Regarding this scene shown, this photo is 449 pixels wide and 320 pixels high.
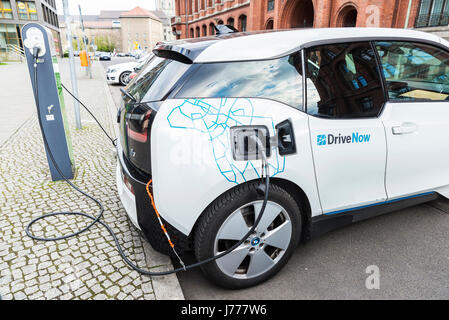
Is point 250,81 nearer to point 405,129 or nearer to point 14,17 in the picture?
point 405,129

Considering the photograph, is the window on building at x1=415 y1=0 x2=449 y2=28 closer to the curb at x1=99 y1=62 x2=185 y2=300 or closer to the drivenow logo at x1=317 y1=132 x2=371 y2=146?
the drivenow logo at x1=317 y1=132 x2=371 y2=146

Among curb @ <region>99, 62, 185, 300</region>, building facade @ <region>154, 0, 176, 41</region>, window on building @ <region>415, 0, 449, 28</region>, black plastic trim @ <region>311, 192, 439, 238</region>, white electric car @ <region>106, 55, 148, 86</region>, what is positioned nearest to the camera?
curb @ <region>99, 62, 185, 300</region>

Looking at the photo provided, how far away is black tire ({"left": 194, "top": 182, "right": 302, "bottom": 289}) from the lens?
196 centimetres

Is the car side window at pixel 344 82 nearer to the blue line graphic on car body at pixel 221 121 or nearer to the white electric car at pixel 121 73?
the blue line graphic on car body at pixel 221 121

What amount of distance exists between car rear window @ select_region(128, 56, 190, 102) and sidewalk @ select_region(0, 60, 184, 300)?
1.31 meters

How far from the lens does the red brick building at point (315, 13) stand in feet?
49.4

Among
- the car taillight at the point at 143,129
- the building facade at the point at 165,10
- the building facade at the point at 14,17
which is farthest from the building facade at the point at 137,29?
the car taillight at the point at 143,129

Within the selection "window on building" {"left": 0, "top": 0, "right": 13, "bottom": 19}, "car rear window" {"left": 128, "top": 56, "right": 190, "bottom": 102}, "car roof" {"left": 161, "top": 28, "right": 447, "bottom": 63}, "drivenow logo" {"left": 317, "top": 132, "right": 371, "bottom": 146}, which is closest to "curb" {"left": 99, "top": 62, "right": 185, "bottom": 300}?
"car rear window" {"left": 128, "top": 56, "right": 190, "bottom": 102}

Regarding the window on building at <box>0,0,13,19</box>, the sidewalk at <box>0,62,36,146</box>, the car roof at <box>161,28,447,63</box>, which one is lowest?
the sidewalk at <box>0,62,36,146</box>

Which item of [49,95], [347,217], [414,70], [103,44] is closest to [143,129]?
[347,217]

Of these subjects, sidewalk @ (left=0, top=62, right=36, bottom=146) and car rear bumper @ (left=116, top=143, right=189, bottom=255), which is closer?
car rear bumper @ (left=116, top=143, right=189, bottom=255)

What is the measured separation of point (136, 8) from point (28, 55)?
411 ft

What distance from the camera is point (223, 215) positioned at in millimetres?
1963
